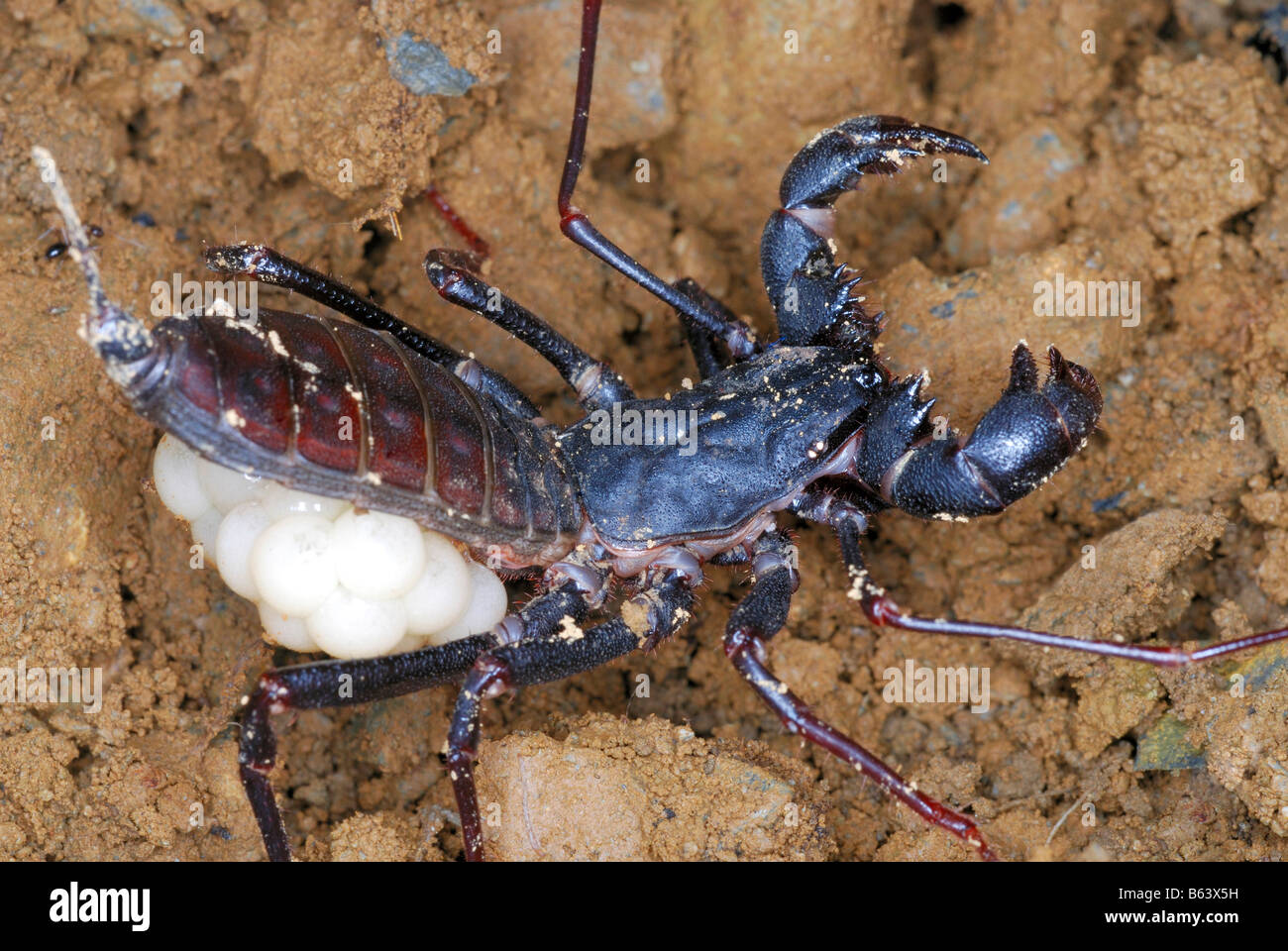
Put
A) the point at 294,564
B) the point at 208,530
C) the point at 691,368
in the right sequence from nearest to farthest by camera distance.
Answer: the point at 294,564
the point at 208,530
the point at 691,368

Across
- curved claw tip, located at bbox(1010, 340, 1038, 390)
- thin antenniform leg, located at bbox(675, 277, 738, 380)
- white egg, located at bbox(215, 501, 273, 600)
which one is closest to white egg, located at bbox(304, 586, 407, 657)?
white egg, located at bbox(215, 501, 273, 600)

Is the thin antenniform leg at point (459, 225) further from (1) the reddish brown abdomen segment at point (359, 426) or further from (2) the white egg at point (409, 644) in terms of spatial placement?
(2) the white egg at point (409, 644)

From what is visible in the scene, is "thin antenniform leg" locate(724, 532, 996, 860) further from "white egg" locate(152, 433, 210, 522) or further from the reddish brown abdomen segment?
"white egg" locate(152, 433, 210, 522)

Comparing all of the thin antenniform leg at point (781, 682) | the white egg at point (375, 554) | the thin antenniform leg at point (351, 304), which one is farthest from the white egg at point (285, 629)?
the thin antenniform leg at point (781, 682)

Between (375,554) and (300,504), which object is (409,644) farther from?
(300,504)

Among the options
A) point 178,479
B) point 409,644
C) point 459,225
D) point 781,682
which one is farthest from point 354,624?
point 459,225

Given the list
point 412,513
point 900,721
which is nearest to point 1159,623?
point 900,721
